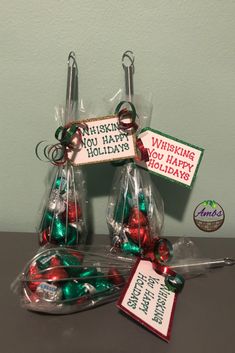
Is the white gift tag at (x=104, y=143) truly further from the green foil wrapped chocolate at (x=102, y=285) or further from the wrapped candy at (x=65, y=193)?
the green foil wrapped chocolate at (x=102, y=285)

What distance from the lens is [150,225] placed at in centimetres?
70

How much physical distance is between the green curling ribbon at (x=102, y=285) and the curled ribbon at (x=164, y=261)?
9 centimetres

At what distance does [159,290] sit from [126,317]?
66mm

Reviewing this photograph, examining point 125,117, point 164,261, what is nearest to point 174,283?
point 164,261

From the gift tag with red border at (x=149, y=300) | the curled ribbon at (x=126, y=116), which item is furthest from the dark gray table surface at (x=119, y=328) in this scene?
the curled ribbon at (x=126, y=116)

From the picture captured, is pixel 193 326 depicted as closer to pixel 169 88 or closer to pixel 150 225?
pixel 150 225

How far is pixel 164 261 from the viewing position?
0.69 m

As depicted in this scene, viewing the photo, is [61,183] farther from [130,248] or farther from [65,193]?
[130,248]

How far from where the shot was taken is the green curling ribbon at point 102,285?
0.61 metres

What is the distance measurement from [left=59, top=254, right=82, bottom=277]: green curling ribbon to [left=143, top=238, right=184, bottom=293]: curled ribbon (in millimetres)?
124

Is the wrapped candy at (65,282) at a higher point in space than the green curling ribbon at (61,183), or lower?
lower

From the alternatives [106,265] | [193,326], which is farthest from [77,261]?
[193,326]

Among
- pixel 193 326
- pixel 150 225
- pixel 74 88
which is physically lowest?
pixel 193 326

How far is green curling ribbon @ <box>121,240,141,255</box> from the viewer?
687 mm
